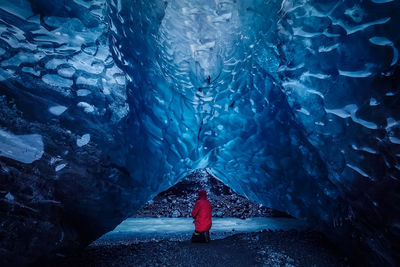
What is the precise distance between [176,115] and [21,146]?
5.04 feet

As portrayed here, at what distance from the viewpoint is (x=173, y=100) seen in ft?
8.14

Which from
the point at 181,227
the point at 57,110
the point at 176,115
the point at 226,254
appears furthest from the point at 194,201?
the point at 57,110

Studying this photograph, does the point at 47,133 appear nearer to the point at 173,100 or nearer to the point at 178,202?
the point at 173,100

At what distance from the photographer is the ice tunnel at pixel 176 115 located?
4.00 ft

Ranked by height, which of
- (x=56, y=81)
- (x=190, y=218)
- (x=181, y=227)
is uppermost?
(x=56, y=81)

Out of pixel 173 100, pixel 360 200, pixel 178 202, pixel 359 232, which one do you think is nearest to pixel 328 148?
pixel 360 200

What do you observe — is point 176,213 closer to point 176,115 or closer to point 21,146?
point 176,115

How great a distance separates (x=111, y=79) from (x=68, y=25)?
1.56 feet

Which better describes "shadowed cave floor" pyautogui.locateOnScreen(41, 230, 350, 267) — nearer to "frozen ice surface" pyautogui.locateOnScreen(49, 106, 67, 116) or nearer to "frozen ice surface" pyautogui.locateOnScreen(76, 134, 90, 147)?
"frozen ice surface" pyautogui.locateOnScreen(76, 134, 90, 147)

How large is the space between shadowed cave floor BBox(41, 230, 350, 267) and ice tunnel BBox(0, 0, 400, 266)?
0.74ft

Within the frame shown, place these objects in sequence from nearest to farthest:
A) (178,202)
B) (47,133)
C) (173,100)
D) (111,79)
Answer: (47,133)
(111,79)
(173,100)
(178,202)

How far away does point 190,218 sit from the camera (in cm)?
420

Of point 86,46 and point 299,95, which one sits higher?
point 299,95

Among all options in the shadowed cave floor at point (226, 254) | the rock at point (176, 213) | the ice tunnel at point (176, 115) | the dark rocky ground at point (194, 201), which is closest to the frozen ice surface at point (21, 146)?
the ice tunnel at point (176, 115)
